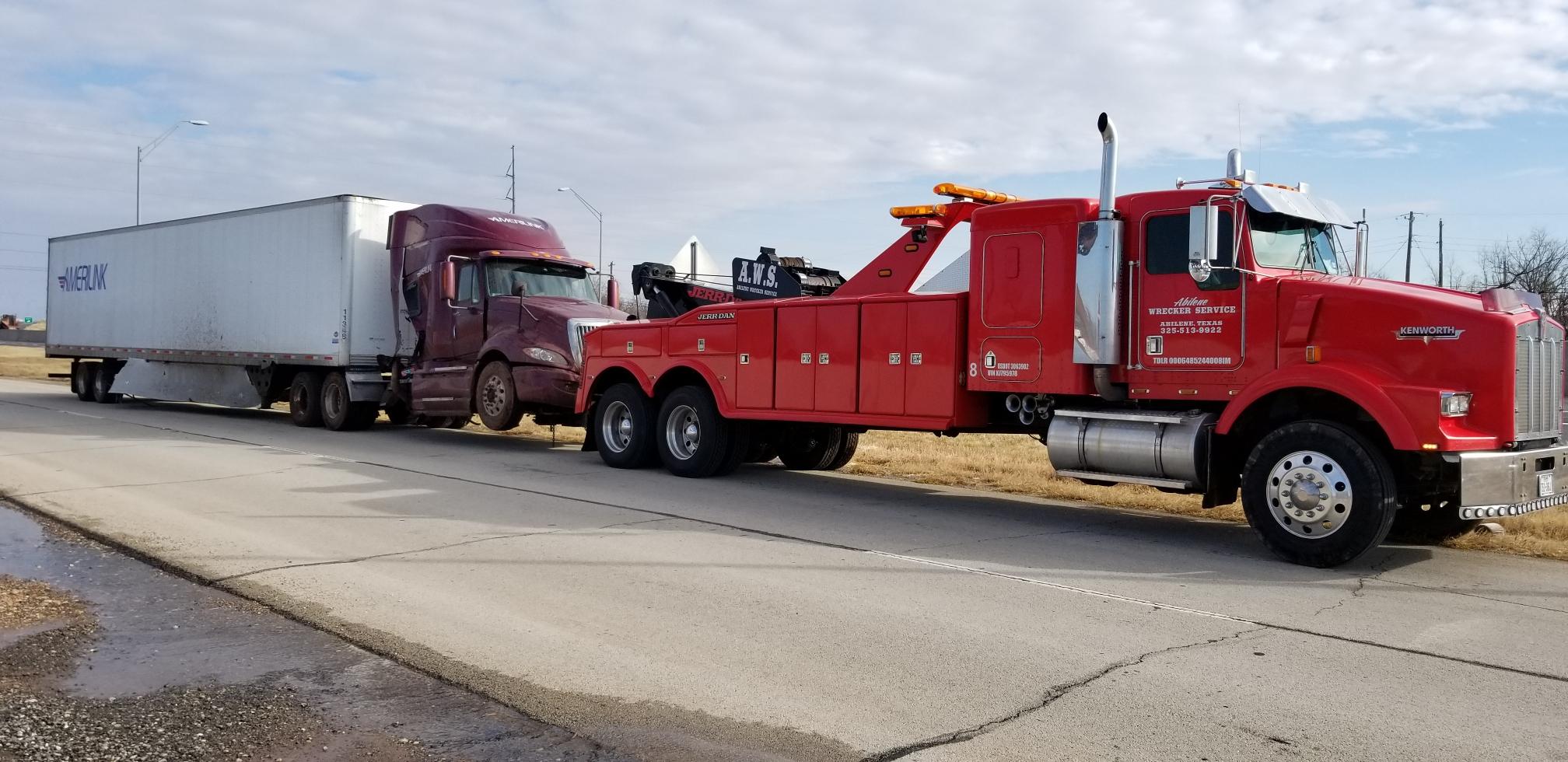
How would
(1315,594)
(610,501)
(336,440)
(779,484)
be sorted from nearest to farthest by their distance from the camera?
(1315,594)
(610,501)
(779,484)
(336,440)

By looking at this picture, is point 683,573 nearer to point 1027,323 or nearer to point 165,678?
point 165,678

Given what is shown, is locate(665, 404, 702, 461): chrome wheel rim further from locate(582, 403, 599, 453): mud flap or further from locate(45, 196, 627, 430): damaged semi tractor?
locate(45, 196, 627, 430): damaged semi tractor

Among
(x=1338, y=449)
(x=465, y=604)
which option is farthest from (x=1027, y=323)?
(x=465, y=604)

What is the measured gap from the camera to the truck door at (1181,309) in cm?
916

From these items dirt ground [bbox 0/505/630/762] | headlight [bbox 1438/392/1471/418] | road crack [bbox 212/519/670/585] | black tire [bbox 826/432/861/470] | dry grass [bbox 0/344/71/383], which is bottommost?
dirt ground [bbox 0/505/630/762]

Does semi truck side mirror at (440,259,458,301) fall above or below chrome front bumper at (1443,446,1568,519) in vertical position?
above

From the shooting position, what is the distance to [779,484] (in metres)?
13.2

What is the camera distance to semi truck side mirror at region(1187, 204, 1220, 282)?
892 cm

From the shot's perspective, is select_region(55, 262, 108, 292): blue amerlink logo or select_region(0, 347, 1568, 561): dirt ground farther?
select_region(55, 262, 108, 292): blue amerlink logo

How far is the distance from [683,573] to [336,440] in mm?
11181

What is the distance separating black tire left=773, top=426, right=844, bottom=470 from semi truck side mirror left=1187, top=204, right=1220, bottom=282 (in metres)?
6.09

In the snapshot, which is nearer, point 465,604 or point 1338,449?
point 465,604

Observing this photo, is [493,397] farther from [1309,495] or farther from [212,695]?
[212,695]

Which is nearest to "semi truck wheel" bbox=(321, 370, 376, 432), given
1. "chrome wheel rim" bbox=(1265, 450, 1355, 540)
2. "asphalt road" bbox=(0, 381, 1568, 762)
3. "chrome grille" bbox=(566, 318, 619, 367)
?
"chrome grille" bbox=(566, 318, 619, 367)
